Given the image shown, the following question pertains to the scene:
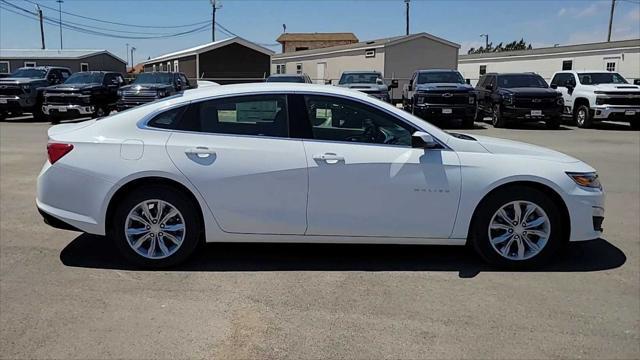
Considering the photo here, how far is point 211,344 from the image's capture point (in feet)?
11.5

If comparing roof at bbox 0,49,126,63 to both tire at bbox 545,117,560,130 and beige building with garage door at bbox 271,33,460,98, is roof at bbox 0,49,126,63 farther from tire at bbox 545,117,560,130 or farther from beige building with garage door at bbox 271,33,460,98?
tire at bbox 545,117,560,130

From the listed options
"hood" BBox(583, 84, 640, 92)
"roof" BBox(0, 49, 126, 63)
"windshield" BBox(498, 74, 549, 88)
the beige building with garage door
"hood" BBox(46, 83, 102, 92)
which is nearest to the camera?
"hood" BBox(583, 84, 640, 92)

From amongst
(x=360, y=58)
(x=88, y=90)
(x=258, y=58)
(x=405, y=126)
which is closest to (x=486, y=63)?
(x=360, y=58)

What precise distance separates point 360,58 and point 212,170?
1257 inches

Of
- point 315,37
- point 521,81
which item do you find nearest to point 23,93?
point 521,81

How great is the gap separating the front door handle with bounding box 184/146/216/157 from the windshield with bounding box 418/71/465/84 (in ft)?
51.9

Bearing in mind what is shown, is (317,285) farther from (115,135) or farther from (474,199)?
(115,135)

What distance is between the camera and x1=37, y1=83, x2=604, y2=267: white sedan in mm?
4656

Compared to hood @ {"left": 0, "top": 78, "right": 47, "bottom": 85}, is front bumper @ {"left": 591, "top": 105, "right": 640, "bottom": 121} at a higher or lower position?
lower

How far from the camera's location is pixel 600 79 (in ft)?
65.4

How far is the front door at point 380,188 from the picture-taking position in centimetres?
465

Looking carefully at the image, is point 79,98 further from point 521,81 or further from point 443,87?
point 521,81

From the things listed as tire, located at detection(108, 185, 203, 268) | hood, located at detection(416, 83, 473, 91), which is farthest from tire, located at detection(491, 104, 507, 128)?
tire, located at detection(108, 185, 203, 268)

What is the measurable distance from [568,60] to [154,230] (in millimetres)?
35820
